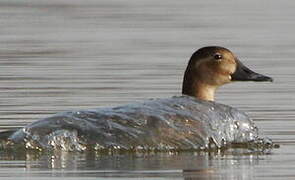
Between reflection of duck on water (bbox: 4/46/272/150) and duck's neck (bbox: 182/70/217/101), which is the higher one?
duck's neck (bbox: 182/70/217/101)

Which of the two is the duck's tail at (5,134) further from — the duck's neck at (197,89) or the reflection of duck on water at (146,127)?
the duck's neck at (197,89)

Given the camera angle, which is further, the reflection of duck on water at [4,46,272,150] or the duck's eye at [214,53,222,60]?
the duck's eye at [214,53,222,60]

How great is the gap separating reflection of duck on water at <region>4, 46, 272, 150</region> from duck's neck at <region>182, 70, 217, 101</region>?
0.35 m

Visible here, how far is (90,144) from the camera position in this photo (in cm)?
1316

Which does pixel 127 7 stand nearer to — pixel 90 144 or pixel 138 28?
pixel 138 28

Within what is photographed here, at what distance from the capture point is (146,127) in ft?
44.5

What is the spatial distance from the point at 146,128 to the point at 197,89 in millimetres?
1769

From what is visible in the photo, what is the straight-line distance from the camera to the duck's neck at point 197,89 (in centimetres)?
1516

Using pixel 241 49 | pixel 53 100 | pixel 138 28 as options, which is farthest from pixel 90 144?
pixel 138 28

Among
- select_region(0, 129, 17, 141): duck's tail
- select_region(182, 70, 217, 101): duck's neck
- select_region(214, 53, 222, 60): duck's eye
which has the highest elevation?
select_region(214, 53, 222, 60): duck's eye

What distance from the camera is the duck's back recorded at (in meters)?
13.2

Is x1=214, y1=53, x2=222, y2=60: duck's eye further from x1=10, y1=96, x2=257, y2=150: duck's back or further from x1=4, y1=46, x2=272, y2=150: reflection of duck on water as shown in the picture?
x1=10, y1=96, x2=257, y2=150: duck's back

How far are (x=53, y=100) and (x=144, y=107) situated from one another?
10.0 ft

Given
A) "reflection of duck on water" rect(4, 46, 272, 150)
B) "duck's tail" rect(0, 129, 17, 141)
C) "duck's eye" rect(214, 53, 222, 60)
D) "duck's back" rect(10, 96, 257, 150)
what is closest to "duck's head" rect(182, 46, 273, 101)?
"duck's eye" rect(214, 53, 222, 60)
